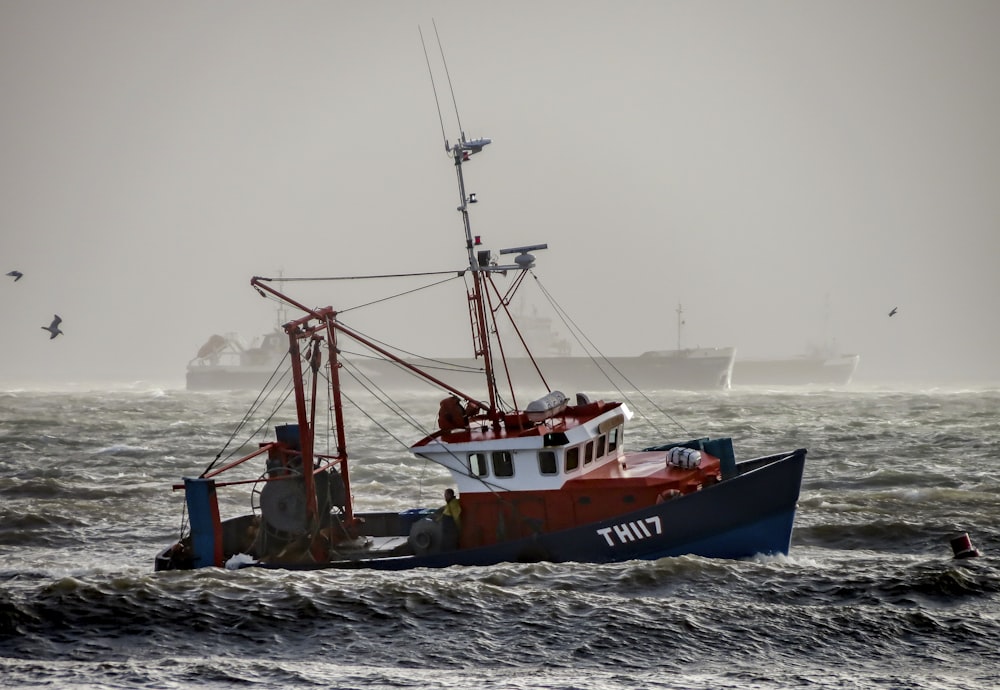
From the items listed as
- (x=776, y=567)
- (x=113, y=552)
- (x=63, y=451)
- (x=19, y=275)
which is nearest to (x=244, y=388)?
(x=63, y=451)

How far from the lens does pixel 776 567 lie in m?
19.9

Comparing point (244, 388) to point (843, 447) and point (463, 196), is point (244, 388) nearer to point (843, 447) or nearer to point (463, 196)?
point (843, 447)

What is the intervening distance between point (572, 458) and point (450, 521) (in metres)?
2.97

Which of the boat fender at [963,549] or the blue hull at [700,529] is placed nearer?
the blue hull at [700,529]

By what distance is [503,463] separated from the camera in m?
21.1

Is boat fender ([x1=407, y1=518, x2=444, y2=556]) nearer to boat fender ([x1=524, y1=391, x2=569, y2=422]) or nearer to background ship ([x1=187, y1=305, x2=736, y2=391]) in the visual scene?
boat fender ([x1=524, y1=391, x2=569, y2=422])

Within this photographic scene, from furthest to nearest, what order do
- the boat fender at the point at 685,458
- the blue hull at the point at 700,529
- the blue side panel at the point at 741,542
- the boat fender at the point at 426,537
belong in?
the boat fender at the point at 426,537 < the boat fender at the point at 685,458 < the blue side panel at the point at 741,542 < the blue hull at the point at 700,529

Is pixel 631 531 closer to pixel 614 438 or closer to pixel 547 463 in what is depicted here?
pixel 547 463

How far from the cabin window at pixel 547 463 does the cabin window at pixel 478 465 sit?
116cm

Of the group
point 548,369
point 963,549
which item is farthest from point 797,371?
point 963,549

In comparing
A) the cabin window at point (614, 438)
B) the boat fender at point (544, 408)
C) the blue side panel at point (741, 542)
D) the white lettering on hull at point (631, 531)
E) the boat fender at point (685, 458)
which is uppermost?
the boat fender at point (544, 408)

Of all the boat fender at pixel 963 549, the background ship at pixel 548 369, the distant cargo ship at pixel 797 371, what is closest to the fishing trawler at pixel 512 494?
the boat fender at pixel 963 549

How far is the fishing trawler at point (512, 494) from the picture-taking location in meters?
20.1

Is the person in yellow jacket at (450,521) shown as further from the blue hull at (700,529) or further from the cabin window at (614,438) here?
the cabin window at (614,438)
